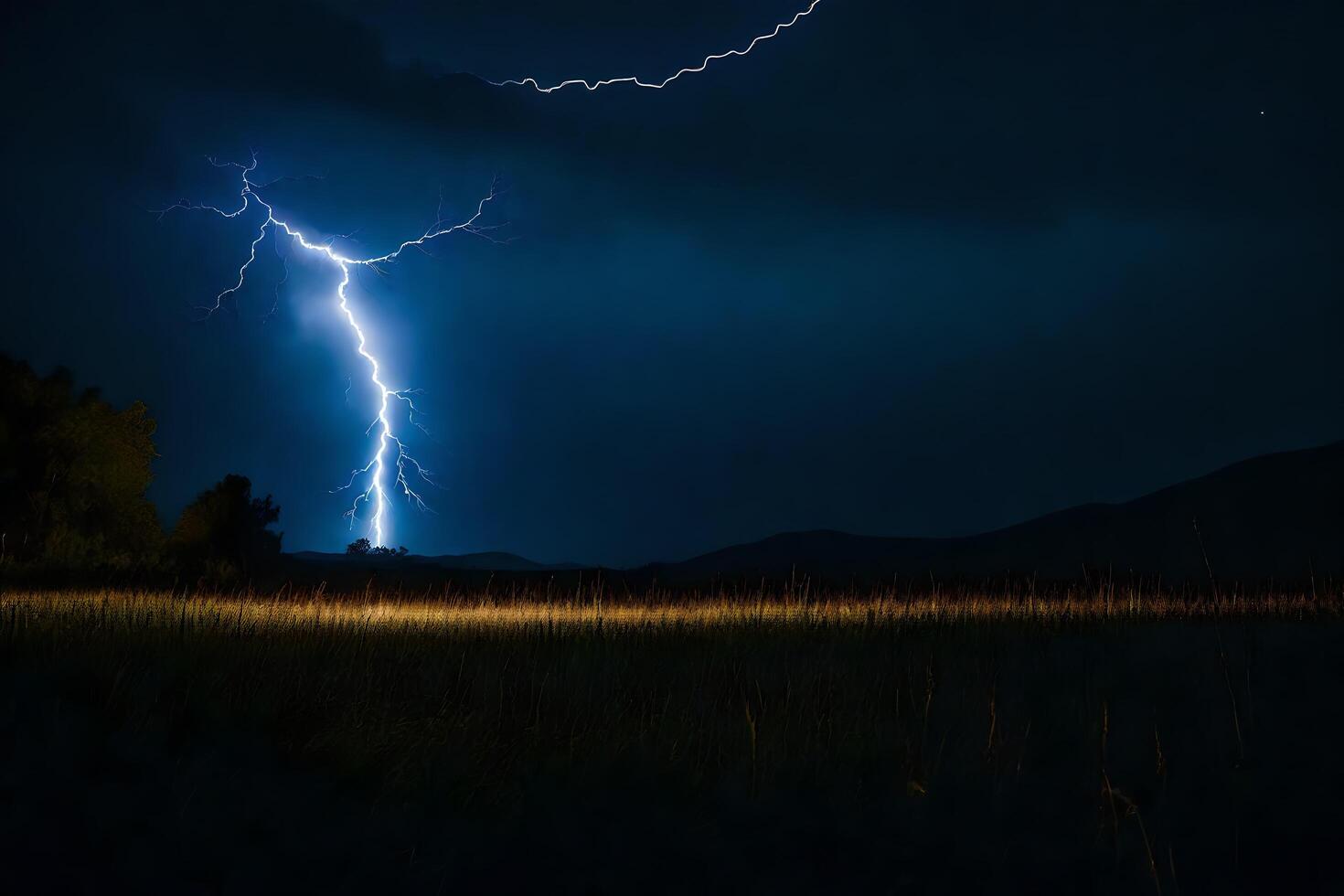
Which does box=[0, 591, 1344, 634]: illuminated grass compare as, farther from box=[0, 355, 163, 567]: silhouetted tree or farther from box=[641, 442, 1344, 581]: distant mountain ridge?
box=[641, 442, 1344, 581]: distant mountain ridge

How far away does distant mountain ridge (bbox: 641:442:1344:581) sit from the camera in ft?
145

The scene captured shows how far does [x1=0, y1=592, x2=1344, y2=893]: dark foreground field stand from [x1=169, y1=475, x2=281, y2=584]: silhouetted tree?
2670cm

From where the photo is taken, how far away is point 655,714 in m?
6.45

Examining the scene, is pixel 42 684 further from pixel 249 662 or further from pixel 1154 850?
pixel 1154 850

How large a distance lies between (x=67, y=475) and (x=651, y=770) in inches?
1127

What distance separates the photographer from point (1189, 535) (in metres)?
48.5

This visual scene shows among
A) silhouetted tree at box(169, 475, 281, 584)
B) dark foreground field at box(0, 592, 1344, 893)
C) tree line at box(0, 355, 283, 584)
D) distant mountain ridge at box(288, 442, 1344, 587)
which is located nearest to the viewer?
dark foreground field at box(0, 592, 1344, 893)

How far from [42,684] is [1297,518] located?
53.6 meters

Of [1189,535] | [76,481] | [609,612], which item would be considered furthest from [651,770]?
[1189,535]

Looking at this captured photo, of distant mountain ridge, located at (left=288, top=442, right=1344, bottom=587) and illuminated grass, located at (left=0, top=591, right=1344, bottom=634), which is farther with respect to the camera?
distant mountain ridge, located at (left=288, top=442, right=1344, bottom=587)

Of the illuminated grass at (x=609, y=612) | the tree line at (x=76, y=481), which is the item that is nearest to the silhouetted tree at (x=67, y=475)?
the tree line at (x=76, y=481)

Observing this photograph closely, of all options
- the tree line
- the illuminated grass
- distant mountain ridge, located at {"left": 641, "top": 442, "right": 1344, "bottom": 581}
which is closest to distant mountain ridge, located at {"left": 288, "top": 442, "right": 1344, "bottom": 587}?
distant mountain ridge, located at {"left": 641, "top": 442, "right": 1344, "bottom": 581}

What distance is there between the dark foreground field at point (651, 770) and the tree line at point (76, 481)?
21.4 metres

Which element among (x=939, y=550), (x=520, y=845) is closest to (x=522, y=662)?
(x=520, y=845)
